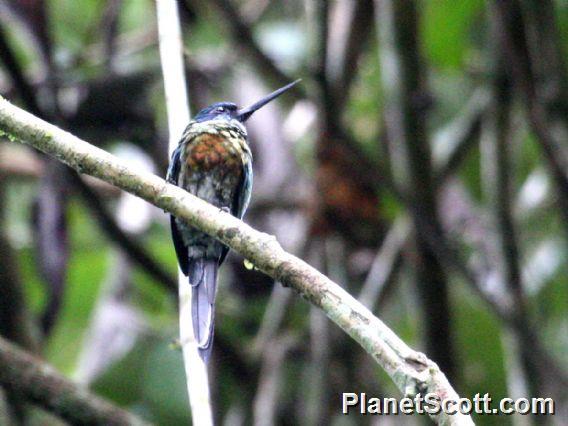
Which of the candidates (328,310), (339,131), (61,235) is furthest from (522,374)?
(328,310)

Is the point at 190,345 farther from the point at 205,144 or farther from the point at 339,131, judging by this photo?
the point at 339,131

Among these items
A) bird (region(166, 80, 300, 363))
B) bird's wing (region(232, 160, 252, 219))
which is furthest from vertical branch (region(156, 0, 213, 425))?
bird's wing (region(232, 160, 252, 219))

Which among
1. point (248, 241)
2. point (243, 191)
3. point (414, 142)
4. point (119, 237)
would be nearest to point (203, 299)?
point (248, 241)

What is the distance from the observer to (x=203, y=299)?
246 centimetres

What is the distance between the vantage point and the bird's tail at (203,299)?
2215mm

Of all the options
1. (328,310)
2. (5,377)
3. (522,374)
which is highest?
(522,374)

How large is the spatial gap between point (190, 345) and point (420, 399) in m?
0.72

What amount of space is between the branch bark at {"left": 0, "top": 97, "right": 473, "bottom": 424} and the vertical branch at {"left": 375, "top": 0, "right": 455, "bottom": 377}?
1.69 metres

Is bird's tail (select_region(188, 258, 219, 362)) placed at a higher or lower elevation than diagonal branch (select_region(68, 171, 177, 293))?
lower

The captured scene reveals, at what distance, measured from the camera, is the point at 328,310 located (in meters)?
1.71

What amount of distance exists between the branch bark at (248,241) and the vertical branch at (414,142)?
169 cm

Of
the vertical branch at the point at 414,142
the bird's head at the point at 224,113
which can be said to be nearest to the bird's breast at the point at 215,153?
the bird's head at the point at 224,113

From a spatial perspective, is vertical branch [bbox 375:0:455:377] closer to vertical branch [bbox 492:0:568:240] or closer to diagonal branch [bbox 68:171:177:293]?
vertical branch [bbox 492:0:568:240]

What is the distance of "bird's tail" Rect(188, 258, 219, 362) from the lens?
7.27ft
